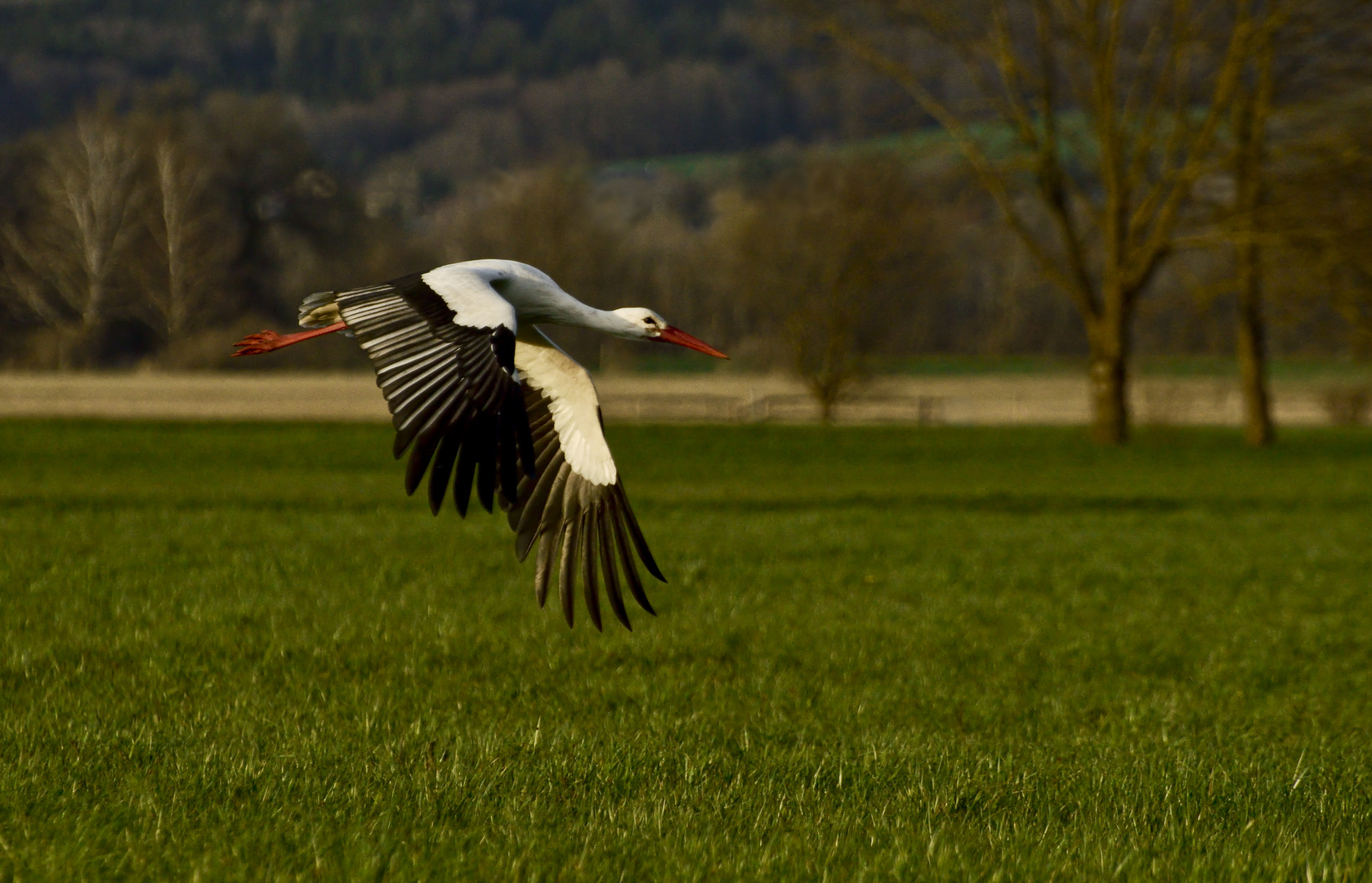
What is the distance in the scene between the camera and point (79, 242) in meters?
35.0

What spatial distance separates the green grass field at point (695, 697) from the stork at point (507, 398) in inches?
39.0

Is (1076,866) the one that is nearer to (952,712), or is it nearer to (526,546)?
(526,546)

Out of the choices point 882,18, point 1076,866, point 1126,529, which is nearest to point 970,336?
point 882,18

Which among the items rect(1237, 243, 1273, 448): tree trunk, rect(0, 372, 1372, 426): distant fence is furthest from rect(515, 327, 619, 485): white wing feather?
rect(0, 372, 1372, 426): distant fence

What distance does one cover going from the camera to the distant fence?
4109cm

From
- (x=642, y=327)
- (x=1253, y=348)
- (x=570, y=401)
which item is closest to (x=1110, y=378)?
(x=1253, y=348)

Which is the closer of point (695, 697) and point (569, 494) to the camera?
point (569, 494)

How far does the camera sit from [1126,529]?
717 inches

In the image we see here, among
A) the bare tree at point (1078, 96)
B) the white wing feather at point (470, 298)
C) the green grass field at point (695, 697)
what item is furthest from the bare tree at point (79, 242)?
the white wing feather at point (470, 298)

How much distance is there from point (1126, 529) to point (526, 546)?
13.3m

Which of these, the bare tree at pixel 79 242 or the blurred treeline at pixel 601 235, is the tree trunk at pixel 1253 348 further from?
the bare tree at pixel 79 242

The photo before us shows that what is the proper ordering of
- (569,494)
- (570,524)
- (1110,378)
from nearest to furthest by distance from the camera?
1. (570,524)
2. (569,494)
3. (1110,378)

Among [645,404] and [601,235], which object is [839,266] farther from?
[601,235]

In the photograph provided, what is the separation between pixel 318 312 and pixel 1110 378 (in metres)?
27.3
